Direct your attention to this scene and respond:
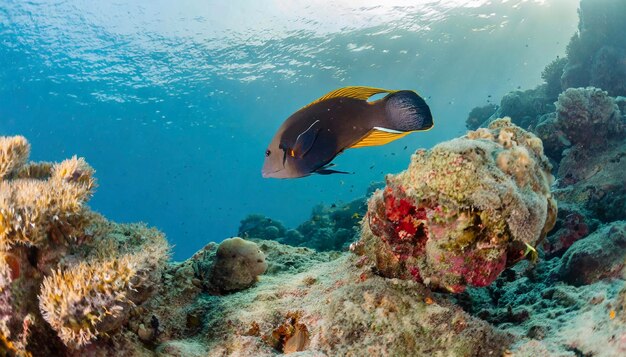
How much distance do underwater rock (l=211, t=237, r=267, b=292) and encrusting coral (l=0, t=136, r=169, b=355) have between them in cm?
147

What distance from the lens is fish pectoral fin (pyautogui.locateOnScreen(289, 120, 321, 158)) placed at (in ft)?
6.52

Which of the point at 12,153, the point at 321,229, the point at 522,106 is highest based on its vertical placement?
the point at 522,106

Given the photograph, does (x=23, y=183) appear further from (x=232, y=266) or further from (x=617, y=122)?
(x=617, y=122)

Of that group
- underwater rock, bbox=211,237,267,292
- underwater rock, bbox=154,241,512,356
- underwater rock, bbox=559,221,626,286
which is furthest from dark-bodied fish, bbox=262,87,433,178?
underwater rock, bbox=559,221,626,286

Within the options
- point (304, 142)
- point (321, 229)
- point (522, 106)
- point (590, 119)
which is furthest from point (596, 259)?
point (522, 106)

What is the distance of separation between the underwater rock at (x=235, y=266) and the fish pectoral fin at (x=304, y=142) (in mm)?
2256

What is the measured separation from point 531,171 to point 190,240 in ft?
348

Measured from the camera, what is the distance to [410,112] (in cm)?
189

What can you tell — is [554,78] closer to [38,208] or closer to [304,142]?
[304,142]

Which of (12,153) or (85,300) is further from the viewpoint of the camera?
(12,153)

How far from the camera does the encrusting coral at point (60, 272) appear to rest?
1871mm

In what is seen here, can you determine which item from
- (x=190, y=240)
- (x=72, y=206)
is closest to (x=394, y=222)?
(x=72, y=206)

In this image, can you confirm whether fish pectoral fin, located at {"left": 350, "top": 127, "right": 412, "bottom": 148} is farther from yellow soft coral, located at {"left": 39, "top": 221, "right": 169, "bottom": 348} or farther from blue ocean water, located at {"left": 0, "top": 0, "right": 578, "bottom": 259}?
blue ocean water, located at {"left": 0, "top": 0, "right": 578, "bottom": 259}

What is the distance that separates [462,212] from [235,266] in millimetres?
2494
